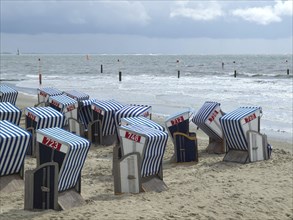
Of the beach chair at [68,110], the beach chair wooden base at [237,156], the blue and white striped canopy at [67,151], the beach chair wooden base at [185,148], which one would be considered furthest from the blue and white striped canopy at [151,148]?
the beach chair at [68,110]

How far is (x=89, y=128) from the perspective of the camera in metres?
12.4

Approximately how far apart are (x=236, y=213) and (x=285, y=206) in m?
0.96

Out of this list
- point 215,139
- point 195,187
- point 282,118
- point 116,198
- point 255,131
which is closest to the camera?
point 116,198

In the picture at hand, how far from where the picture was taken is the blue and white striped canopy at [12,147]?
7.63 m

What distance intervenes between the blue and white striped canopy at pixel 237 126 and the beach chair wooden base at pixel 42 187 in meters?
5.03

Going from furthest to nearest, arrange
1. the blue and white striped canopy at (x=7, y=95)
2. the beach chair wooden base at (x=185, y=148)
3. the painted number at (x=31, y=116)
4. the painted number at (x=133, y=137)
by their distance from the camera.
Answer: the blue and white striped canopy at (x=7, y=95)
the painted number at (x=31, y=116)
the beach chair wooden base at (x=185, y=148)
the painted number at (x=133, y=137)

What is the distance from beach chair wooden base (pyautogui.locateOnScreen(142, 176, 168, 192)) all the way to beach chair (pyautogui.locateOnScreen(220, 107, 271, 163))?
284 centimetres

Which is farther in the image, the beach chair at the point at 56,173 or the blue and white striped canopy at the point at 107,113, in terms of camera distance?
the blue and white striped canopy at the point at 107,113

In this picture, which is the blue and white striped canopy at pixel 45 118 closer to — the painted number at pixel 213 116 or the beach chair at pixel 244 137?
the painted number at pixel 213 116

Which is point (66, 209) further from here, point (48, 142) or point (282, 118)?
point (282, 118)

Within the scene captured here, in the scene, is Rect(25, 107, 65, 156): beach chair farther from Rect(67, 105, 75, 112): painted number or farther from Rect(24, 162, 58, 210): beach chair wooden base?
Rect(24, 162, 58, 210): beach chair wooden base

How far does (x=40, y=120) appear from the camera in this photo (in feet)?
34.7

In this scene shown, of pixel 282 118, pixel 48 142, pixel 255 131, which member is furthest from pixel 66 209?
pixel 282 118

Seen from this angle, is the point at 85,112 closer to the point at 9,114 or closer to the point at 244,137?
the point at 9,114
